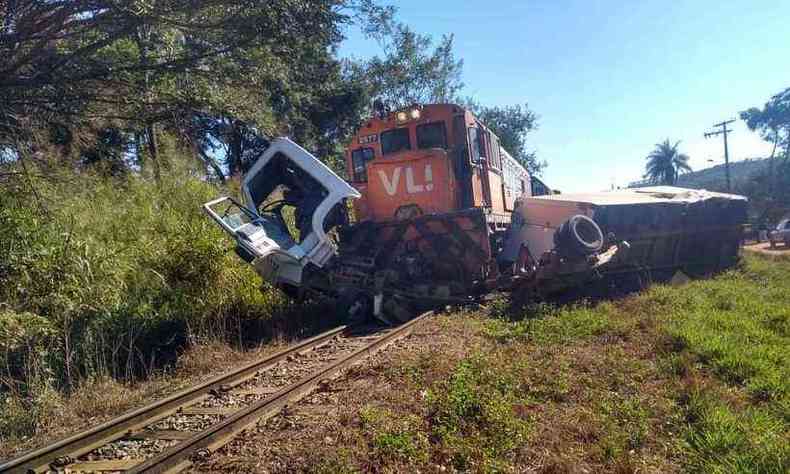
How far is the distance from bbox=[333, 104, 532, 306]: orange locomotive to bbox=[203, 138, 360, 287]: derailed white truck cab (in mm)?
705

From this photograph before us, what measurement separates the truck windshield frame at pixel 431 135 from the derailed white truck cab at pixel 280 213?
1929 mm

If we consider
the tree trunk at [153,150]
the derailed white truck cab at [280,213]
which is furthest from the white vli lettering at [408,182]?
the tree trunk at [153,150]

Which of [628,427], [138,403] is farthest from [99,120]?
[628,427]

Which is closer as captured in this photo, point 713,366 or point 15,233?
point 713,366

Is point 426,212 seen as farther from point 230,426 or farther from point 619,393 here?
point 230,426

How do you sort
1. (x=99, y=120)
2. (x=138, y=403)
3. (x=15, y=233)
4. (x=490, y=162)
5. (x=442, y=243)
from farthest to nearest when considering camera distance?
(x=490, y=162) < (x=442, y=243) < (x=99, y=120) < (x=15, y=233) < (x=138, y=403)

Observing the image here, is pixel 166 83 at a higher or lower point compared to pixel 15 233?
higher

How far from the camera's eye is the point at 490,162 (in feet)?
32.6

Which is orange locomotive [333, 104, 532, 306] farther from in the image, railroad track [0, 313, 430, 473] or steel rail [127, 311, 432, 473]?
steel rail [127, 311, 432, 473]

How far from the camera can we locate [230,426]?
396 cm

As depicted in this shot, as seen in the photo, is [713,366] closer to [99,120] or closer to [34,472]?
[34,472]

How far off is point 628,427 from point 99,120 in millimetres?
8162

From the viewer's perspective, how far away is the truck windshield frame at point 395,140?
948 cm

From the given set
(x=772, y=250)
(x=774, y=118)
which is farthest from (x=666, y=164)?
(x=772, y=250)
